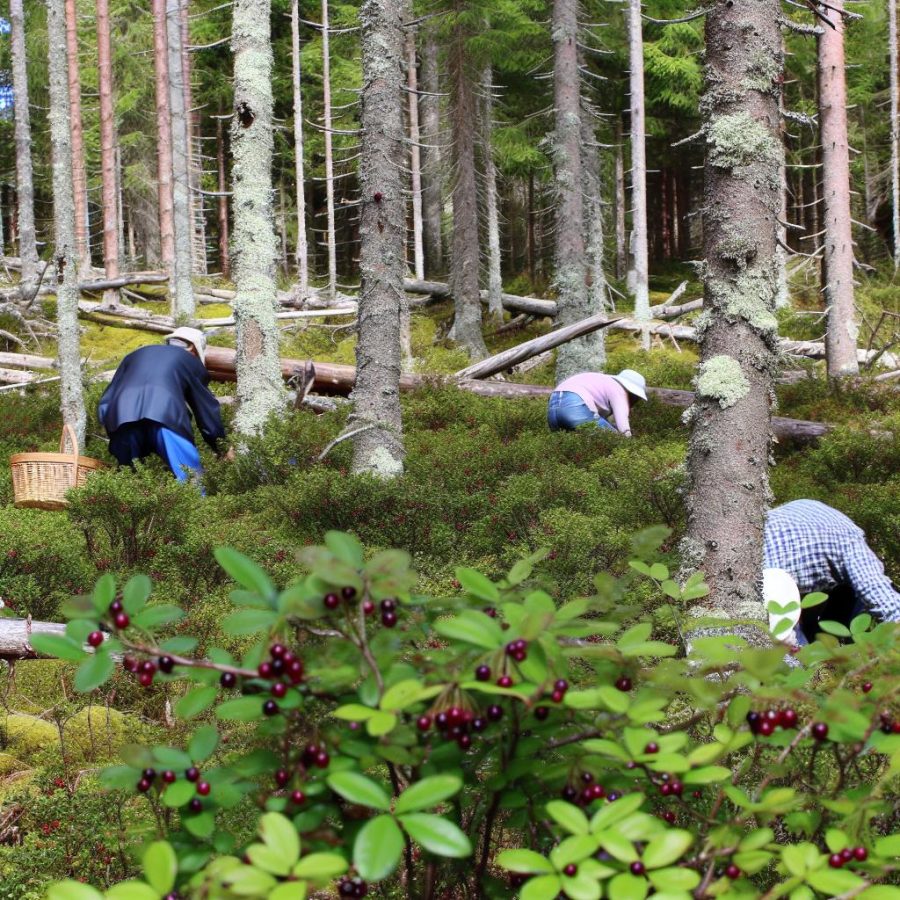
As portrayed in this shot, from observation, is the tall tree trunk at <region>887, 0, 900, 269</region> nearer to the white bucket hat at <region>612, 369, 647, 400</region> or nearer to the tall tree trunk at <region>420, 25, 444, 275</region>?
the tall tree trunk at <region>420, 25, 444, 275</region>

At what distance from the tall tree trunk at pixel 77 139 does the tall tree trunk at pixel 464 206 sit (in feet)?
24.5

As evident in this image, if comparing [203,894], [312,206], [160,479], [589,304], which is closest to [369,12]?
[160,479]

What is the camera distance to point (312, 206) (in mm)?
36750

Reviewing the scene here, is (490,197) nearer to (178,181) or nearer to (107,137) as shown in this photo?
(178,181)

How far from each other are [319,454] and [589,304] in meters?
13.0

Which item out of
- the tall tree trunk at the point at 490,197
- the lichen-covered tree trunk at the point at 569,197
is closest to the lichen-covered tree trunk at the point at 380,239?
the lichen-covered tree trunk at the point at 569,197

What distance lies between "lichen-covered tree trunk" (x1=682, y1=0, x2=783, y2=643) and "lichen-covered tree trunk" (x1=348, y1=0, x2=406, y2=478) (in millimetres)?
3852

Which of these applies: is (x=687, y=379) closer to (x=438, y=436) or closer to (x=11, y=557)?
(x=438, y=436)

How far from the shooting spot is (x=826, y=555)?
462cm

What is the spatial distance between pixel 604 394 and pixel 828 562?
4.96m

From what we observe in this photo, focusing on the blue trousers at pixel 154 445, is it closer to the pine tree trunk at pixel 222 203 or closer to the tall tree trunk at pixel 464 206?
the tall tree trunk at pixel 464 206

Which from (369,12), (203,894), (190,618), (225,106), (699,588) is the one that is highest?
(225,106)

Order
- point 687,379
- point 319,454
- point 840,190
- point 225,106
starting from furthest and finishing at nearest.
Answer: point 225,106
point 687,379
point 840,190
point 319,454

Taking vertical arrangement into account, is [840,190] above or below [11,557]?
above
